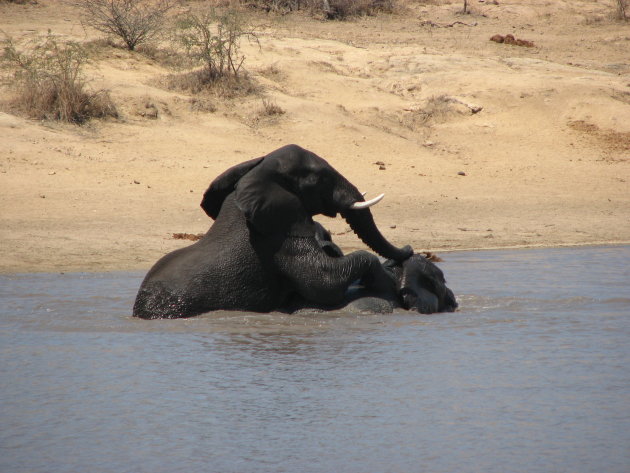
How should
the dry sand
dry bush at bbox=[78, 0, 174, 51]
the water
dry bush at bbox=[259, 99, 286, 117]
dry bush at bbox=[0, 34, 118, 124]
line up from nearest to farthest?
1. the water
2. the dry sand
3. dry bush at bbox=[0, 34, 118, 124]
4. dry bush at bbox=[259, 99, 286, 117]
5. dry bush at bbox=[78, 0, 174, 51]

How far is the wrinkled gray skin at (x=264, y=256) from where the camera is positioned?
22.0 feet

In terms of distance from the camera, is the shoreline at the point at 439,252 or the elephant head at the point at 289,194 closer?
the elephant head at the point at 289,194

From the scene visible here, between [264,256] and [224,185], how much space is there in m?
0.56

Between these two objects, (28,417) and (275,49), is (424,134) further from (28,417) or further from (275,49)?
(28,417)

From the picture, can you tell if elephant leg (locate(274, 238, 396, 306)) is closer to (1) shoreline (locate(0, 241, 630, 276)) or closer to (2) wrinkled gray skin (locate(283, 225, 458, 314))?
(2) wrinkled gray skin (locate(283, 225, 458, 314))

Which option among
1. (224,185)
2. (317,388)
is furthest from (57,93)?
(317,388)

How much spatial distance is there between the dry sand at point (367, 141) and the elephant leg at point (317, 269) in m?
3.29

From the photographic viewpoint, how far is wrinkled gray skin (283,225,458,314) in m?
6.88

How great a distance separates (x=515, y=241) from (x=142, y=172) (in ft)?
15.1

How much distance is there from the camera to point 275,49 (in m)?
18.2

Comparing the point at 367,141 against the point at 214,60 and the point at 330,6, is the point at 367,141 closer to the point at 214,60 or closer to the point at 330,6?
the point at 214,60

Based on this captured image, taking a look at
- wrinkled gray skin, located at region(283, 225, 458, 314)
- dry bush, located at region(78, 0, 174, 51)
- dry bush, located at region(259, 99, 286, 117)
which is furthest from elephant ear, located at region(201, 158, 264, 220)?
dry bush, located at region(78, 0, 174, 51)

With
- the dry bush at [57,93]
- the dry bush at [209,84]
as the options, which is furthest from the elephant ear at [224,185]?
the dry bush at [209,84]

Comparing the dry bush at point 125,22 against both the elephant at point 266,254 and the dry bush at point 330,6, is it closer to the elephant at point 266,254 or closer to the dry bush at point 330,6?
the dry bush at point 330,6
